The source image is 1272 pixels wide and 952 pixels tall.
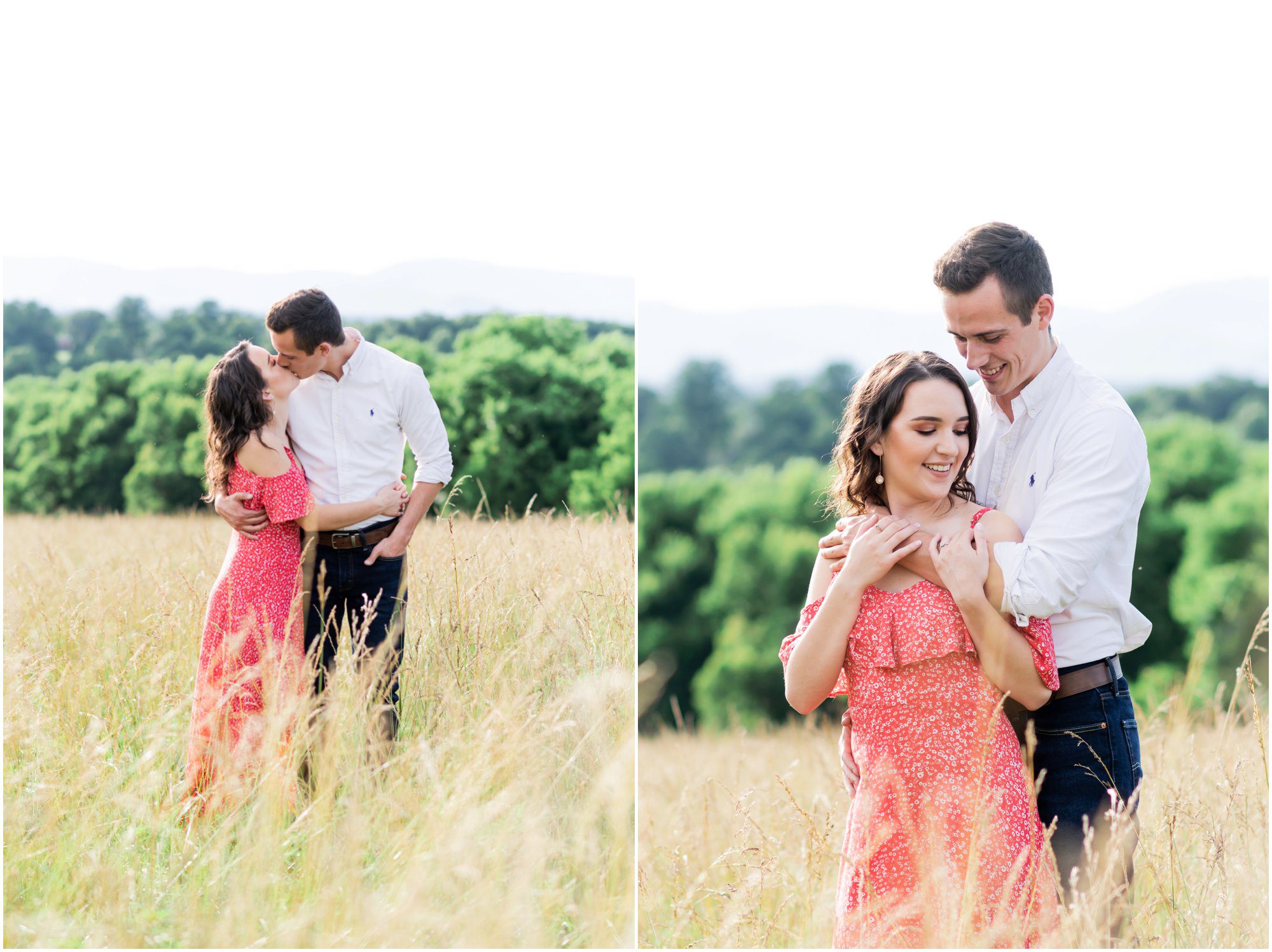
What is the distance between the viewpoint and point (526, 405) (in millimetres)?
9234

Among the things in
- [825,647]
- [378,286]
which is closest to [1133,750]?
[825,647]

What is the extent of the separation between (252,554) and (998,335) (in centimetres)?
247

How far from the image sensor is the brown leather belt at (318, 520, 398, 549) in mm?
3406

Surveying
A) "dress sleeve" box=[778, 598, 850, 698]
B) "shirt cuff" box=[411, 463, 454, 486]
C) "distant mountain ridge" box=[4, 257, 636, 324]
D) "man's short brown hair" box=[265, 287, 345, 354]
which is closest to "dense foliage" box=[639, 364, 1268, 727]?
"distant mountain ridge" box=[4, 257, 636, 324]

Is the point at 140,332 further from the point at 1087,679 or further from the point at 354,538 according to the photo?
the point at 1087,679

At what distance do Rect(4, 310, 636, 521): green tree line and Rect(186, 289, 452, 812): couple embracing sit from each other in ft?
11.5

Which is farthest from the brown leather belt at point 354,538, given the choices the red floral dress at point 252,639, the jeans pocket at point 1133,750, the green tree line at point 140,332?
the jeans pocket at point 1133,750

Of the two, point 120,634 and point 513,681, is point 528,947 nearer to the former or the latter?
point 513,681

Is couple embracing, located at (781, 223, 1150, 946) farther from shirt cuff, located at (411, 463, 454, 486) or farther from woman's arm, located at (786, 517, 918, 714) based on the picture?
shirt cuff, located at (411, 463, 454, 486)

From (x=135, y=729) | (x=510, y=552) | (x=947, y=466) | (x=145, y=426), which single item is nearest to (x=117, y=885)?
(x=135, y=729)

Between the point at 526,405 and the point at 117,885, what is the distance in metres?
6.92

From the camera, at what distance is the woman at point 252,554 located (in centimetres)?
299

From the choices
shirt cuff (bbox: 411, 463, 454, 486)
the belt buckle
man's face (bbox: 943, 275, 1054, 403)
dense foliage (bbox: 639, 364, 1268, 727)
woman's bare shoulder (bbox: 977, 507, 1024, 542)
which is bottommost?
dense foliage (bbox: 639, 364, 1268, 727)

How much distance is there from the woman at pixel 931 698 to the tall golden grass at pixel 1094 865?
0.12 metres
